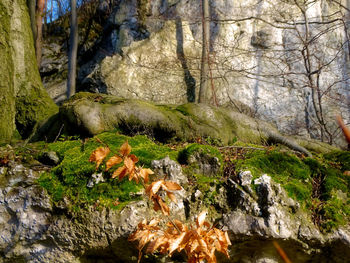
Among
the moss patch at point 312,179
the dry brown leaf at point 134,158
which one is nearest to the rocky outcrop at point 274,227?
the moss patch at point 312,179

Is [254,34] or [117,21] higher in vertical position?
[117,21]

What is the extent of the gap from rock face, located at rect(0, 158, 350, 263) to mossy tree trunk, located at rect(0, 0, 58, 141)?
2260mm

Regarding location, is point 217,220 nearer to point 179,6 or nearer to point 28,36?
point 28,36

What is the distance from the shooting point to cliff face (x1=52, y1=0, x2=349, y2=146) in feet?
31.8

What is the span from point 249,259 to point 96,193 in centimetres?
160

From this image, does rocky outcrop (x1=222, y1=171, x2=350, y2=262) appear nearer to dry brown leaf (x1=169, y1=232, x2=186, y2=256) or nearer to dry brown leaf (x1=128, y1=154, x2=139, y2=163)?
dry brown leaf (x1=169, y1=232, x2=186, y2=256)

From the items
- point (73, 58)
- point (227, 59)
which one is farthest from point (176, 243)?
point (73, 58)

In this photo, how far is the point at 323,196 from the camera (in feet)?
10.2

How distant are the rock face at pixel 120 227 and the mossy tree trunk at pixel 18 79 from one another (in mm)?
2260

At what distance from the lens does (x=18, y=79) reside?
205 inches

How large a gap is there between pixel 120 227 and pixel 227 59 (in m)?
7.65

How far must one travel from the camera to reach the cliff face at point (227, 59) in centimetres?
970

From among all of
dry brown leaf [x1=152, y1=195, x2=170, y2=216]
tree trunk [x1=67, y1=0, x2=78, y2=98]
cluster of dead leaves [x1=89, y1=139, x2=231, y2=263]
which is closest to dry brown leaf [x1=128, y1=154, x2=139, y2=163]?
cluster of dead leaves [x1=89, y1=139, x2=231, y2=263]

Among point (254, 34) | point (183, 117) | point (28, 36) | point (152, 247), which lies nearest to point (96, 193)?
point (152, 247)
